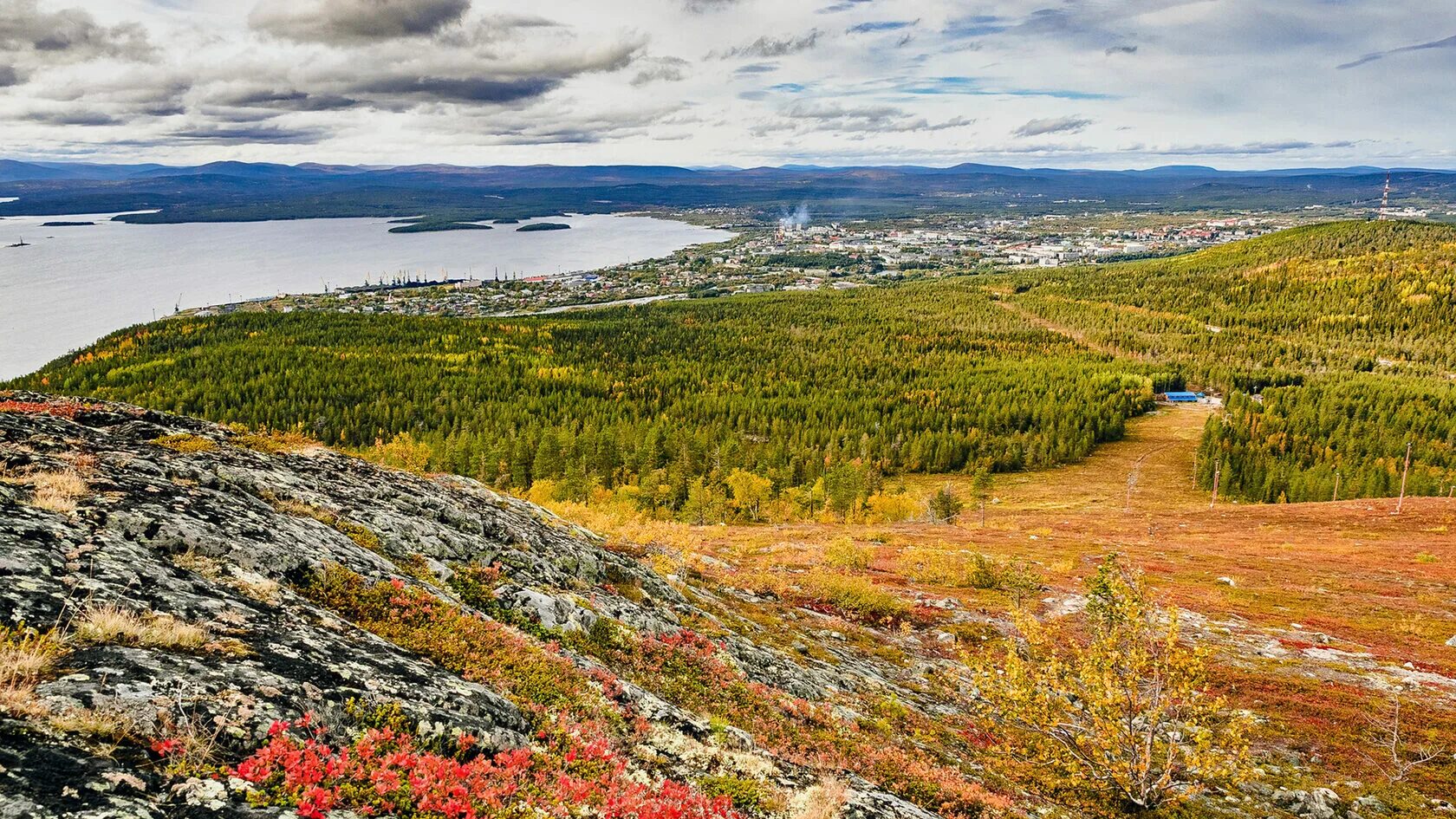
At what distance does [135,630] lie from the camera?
7816mm

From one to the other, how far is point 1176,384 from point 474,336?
603 ft

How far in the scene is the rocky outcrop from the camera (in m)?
6.13

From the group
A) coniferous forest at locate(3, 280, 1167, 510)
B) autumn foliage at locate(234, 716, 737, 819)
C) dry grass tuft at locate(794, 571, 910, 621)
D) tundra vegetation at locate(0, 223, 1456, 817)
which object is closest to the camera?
autumn foliage at locate(234, 716, 737, 819)

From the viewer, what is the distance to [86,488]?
11.5m

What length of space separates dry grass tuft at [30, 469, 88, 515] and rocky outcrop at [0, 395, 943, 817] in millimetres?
47

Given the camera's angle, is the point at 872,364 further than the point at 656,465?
Yes

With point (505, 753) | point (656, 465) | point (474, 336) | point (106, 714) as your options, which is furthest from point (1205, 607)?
point (474, 336)

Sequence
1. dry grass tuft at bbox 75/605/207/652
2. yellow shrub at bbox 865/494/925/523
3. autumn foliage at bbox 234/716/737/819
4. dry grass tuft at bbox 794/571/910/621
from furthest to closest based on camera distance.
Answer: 1. yellow shrub at bbox 865/494/925/523
2. dry grass tuft at bbox 794/571/910/621
3. dry grass tuft at bbox 75/605/207/652
4. autumn foliage at bbox 234/716/737/819

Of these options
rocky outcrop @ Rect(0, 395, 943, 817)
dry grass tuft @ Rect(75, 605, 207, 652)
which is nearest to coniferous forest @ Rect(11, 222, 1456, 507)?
rocky outcrop @ Rect(0, 395, 943, 817)

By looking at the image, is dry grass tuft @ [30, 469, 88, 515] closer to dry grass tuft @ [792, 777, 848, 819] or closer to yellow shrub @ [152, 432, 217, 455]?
yellow shrub @ [152, 432, 217, 455]

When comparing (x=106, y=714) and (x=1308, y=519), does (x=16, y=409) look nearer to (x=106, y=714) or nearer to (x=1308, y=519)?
(x=106, y=714)

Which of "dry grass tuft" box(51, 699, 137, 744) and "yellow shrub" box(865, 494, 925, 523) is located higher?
"dry grass tuft" box(51, 699, 137, 744)

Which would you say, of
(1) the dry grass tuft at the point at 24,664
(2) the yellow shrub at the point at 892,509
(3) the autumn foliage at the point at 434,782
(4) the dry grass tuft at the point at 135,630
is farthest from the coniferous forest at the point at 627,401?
(1) the dry grass tuft at the point at 24,664

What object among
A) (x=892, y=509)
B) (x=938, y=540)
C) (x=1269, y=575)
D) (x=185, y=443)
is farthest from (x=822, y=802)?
(x=892, y=509)
